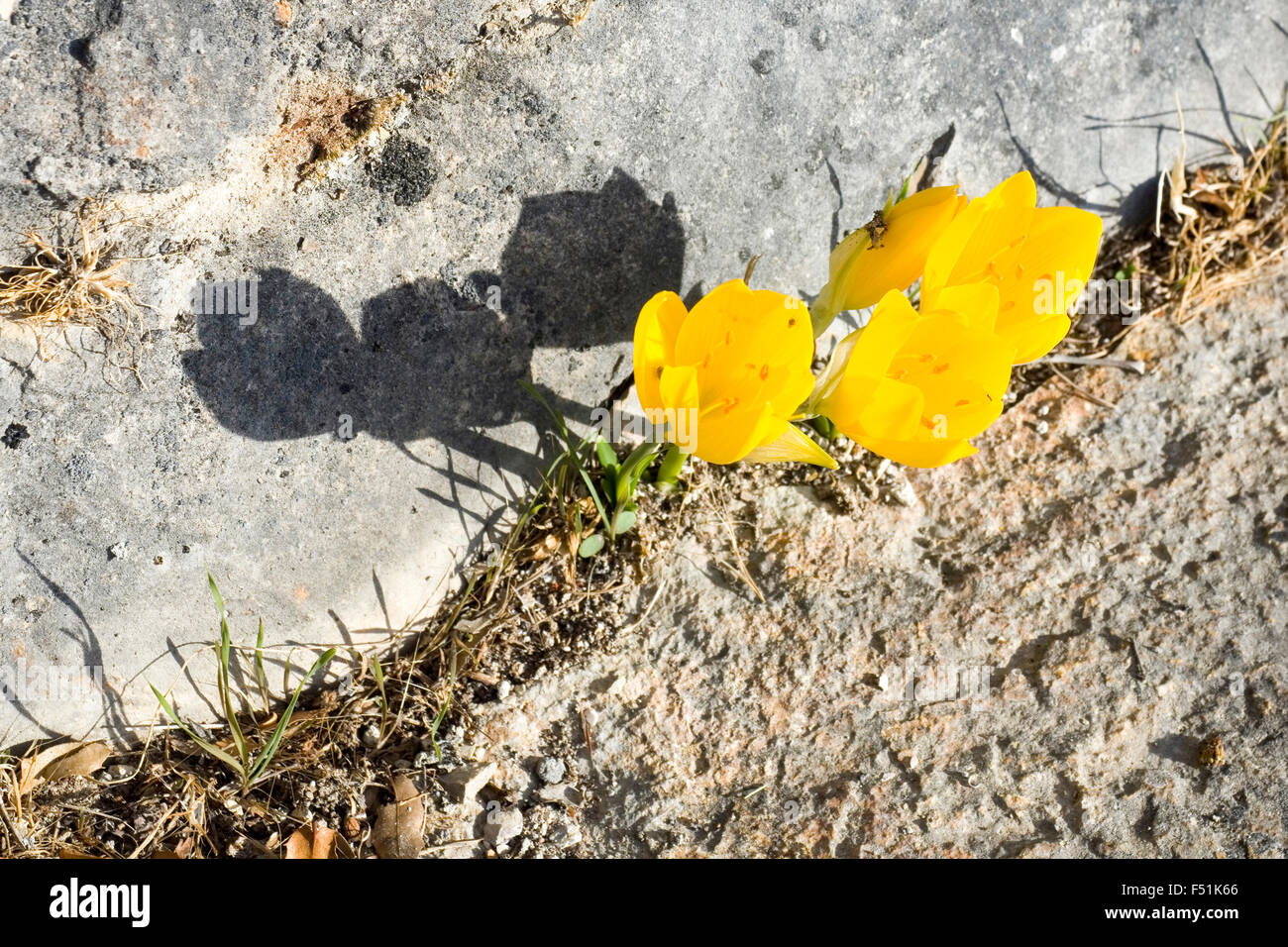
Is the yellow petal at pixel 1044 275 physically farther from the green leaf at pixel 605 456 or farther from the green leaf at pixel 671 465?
the green leaf at pixel 605 456

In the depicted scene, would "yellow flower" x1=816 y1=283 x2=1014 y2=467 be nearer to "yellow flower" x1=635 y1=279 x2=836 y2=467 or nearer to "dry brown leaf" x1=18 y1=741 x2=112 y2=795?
"yellow flower" x1=635 y1=279 x2=836 y2=467

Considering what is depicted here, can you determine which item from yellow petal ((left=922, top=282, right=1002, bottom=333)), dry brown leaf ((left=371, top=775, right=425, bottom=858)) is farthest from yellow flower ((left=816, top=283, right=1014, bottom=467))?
dry brown leaf ((left=371, top=775, right=425, bottom=858))

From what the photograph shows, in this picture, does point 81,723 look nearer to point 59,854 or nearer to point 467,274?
point 59,854

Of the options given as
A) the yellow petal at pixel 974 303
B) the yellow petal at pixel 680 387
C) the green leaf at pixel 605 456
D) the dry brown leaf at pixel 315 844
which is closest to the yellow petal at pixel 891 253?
the yellow petal at pixel 974 303

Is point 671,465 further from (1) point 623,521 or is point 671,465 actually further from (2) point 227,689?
(2) point 227,689

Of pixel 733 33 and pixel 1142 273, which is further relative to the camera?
Result: pixel 1142 273
